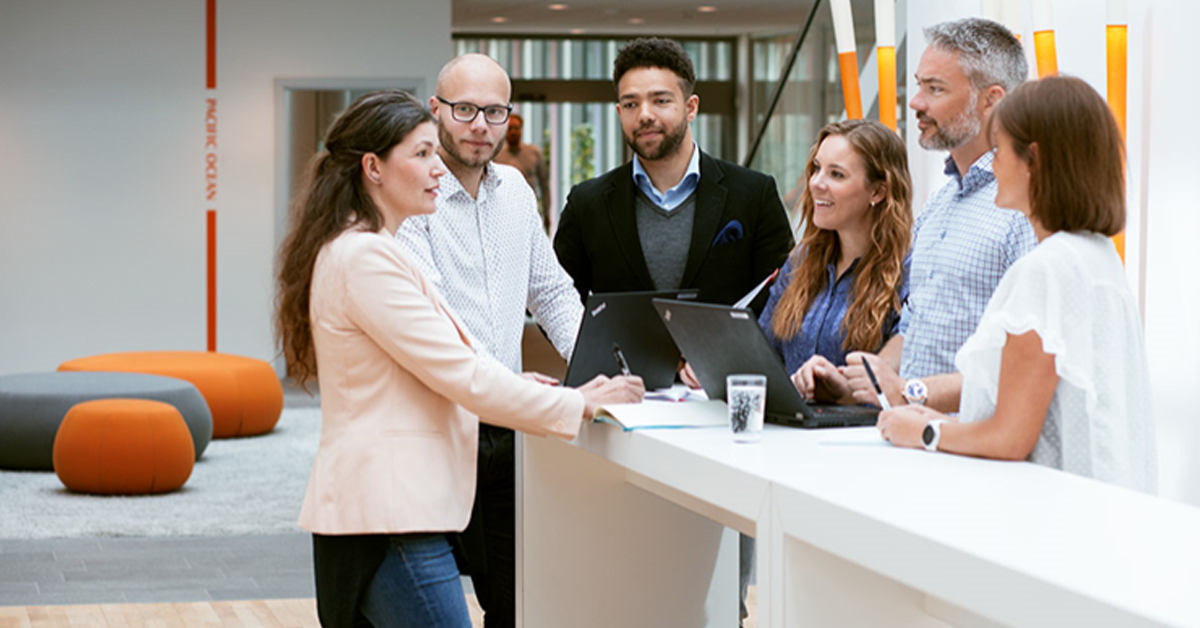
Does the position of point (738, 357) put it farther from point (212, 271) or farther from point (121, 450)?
point (212, 271)

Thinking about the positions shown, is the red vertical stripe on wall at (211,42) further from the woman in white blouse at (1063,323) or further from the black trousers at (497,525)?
the woman in white blouse at (1063,323)

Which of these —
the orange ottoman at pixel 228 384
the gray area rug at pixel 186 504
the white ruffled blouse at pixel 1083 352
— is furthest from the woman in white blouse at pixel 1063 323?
the orange ottoman at pixel 228 384

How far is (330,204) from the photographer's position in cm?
237

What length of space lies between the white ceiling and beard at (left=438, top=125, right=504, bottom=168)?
9.86m

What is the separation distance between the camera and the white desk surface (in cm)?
142

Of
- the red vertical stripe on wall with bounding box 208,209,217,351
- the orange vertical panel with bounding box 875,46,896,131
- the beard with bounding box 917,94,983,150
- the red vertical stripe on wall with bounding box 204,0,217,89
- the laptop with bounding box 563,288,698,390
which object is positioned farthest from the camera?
the red vertical stripe on wall with bounding box 208,209,217,351

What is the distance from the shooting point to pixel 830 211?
3.05m

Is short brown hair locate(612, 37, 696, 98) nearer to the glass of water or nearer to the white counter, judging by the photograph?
the white counter

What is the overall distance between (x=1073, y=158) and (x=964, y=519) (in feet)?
2.29

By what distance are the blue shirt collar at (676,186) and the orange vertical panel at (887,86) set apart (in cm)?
131

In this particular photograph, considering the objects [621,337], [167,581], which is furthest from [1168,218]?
[167,581]

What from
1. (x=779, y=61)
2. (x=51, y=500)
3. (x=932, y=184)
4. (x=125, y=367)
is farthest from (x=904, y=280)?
(x=779, y=61)

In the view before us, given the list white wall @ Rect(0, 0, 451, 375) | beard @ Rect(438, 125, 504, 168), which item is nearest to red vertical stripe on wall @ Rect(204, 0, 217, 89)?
white wall @ Rect(0, 0, 451, 375)

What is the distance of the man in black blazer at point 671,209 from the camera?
11.8 feet
